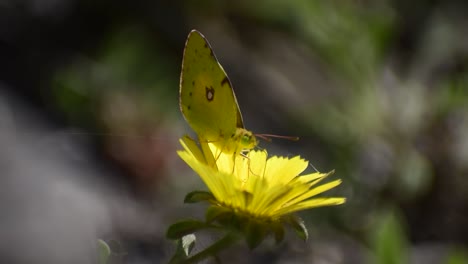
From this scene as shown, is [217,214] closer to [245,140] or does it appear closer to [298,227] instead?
[298,227]

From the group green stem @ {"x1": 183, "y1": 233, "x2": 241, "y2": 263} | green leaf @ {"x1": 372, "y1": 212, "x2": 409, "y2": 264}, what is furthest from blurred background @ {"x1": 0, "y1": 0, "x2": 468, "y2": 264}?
green stem @ {"x1": 183, "y1": 233, "x2": 241, "y2": 263}

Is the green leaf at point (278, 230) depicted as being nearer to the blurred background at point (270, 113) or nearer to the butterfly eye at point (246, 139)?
the butterfly eye at point (246, 139)

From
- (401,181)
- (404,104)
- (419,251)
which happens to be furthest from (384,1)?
(419,251)

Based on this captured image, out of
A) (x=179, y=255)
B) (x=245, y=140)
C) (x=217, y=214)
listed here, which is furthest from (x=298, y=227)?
(x=245, y=140)

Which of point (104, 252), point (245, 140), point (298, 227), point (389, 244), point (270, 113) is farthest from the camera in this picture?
point (270, 113)

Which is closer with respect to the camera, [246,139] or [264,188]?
[264,188]

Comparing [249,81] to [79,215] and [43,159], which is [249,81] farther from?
[79,215]
